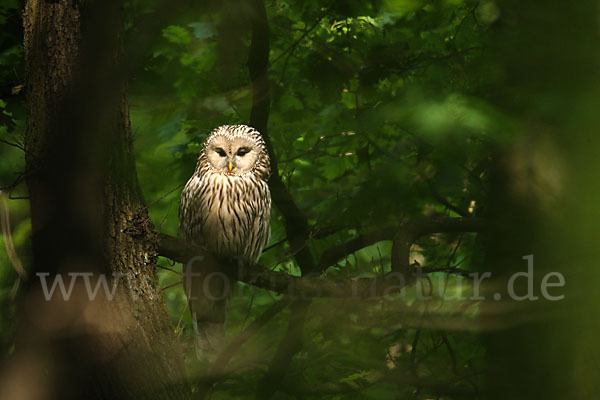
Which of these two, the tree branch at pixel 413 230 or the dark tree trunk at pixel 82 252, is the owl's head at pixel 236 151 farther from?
the dark tree trunk at pixel 82 252

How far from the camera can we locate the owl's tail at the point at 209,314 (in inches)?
182

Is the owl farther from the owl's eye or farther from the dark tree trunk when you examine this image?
the dark tree trunk

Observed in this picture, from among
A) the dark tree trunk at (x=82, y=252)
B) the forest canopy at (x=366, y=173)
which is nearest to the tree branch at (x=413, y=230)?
the forest canopy at (x=366, y=173)

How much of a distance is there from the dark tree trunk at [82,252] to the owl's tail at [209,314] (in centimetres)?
179

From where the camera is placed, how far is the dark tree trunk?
7.37 feet

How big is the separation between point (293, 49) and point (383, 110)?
2.26 metres

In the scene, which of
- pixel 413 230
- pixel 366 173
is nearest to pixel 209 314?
pixel 413 230

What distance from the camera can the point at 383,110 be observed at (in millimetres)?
2480

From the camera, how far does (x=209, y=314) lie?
4762mm

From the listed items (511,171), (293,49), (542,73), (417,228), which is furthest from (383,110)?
(293,49)

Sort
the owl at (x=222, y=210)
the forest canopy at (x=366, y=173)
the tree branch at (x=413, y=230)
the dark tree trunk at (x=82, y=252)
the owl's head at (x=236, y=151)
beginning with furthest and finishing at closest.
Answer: the owl at (x=222, y=210) < the owl's head at (x=236, y=151) < the tree branch at (x=413, y=230) < the dark tree trunk at (x=82, y=252) < the forest canopy at (x=366, y=173)

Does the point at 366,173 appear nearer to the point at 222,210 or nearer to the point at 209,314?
the point at 222,210

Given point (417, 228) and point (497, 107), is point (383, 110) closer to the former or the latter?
point (417, 228)

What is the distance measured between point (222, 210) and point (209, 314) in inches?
32.8
